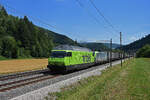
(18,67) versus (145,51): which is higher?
(145,51)

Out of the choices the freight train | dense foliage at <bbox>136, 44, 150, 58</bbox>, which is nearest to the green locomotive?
the freight train

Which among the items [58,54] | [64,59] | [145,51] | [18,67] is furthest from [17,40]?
[145,51]

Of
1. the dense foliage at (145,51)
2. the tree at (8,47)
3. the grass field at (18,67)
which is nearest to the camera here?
the grass field at (18,67)

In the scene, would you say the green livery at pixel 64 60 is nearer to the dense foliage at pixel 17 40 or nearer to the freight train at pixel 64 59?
the freight train at pixel 64 59

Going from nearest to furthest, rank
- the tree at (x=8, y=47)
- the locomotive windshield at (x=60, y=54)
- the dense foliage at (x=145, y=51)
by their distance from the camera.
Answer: the locomotive windshield at (x=60, y=54)
the tree at (x=8, y=47)
the dense foliage at (x=145, y=51)

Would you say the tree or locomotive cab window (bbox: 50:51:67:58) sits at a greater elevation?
the tree

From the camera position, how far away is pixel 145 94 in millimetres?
9320

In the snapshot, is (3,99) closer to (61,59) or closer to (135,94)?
(135,94)

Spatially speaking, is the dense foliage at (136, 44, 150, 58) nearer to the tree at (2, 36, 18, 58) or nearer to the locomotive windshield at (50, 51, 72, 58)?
the tree at (2, 36, 18, 58)

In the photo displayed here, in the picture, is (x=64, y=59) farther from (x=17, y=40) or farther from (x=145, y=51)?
(x=145, y=51)

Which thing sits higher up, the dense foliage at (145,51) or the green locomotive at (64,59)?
the dense foliage at (145,51)

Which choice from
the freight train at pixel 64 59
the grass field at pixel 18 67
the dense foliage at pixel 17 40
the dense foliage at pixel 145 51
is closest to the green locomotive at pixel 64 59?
the freight train at pixel 64 59

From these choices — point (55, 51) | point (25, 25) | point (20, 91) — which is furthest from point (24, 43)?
point (20, 91)

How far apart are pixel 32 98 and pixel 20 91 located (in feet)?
7.75
